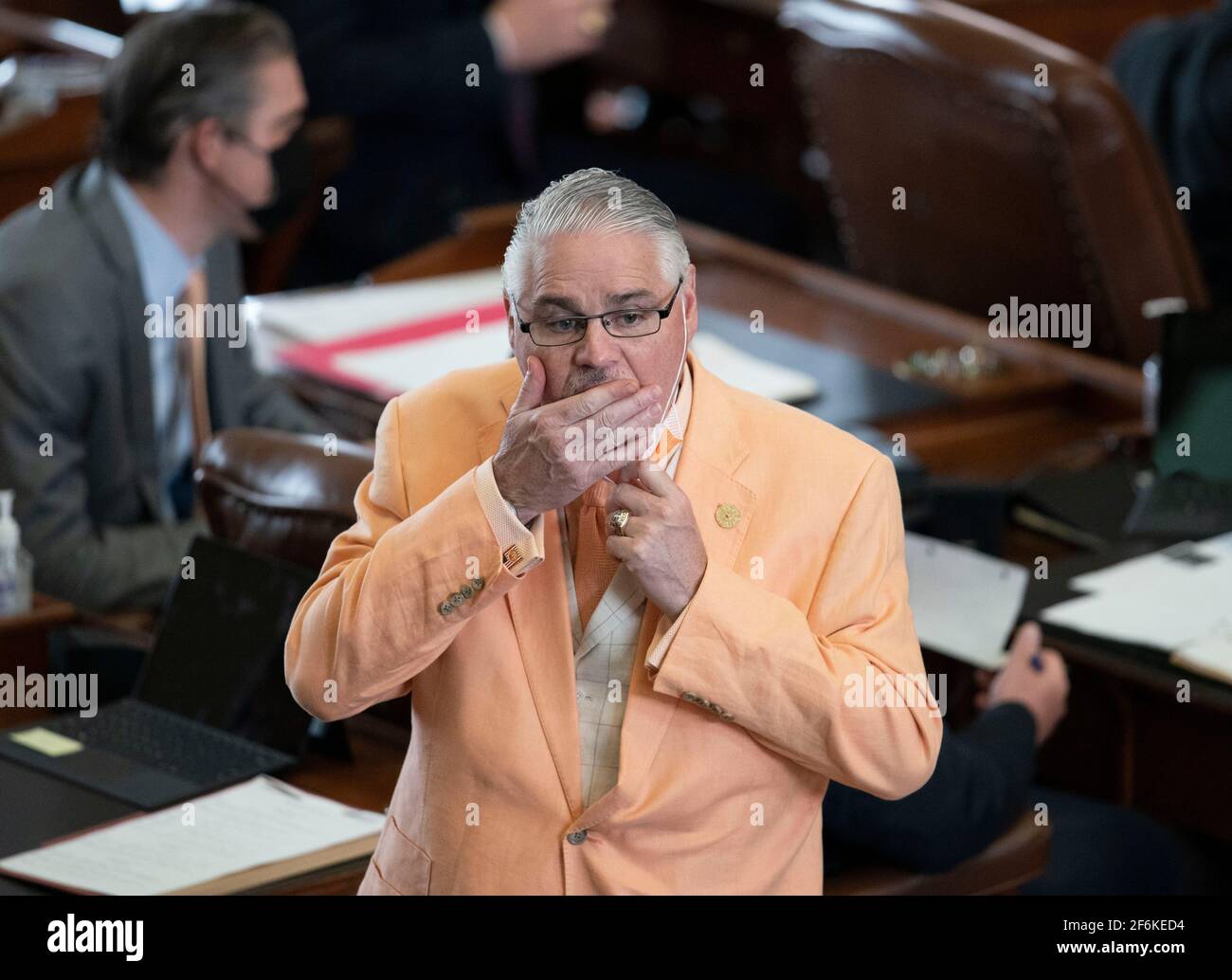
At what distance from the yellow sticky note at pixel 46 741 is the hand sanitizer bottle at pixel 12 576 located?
31cm

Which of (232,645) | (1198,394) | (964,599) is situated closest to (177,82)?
(232,645)

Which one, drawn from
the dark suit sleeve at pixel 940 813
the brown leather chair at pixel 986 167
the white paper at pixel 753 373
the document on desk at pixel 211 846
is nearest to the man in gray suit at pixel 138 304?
the white paper at pixel 753 373

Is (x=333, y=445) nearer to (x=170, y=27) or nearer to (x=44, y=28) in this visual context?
(x=170, y=27)

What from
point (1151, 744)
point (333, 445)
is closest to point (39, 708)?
point (333, 445)

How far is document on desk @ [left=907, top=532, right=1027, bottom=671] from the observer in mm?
2574

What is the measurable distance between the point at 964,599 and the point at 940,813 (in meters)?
0.50

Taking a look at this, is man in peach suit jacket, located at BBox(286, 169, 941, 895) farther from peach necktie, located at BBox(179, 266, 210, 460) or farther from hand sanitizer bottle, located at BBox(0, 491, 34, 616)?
peach necktie, located at BBox(179, 266, 210, 460)

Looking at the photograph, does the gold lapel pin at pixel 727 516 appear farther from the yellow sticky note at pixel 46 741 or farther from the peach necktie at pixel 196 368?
the peach necktie at pixel 196 368

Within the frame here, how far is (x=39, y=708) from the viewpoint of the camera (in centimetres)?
248

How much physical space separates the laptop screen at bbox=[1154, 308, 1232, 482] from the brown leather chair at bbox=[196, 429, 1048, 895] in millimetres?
894

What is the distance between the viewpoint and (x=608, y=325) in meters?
1.54

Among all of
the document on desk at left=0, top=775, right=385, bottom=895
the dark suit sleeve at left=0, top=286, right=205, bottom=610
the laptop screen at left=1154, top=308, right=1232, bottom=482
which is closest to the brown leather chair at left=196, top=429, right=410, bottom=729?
the document on desk at left=0, top=775, right=385, bottom=895

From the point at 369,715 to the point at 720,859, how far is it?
33.4 inches

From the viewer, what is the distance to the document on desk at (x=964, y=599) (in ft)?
8.45
